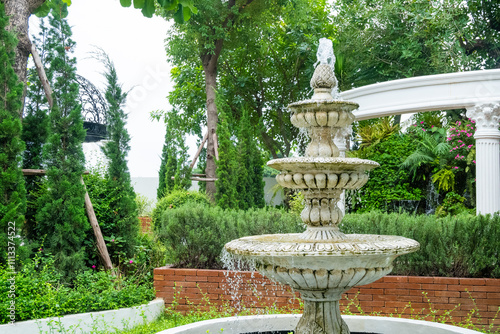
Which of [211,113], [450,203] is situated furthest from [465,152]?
[211,113]

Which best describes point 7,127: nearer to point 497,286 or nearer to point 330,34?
point 497,286

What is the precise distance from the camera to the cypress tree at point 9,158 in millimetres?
6691

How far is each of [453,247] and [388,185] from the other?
25.5 ft

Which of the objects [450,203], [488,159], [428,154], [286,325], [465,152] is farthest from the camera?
[428,154]

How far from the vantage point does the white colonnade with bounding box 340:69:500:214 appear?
8977 mm

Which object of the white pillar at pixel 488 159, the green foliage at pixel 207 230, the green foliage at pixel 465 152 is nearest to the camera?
the green foliage at pixel 207 230

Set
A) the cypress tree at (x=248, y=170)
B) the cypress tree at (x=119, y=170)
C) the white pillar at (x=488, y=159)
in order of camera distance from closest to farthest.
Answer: the cypress tree at (x=119, y=170), the white pillar at (x=488, y=159), the cypress tree at (x=248, y=170)

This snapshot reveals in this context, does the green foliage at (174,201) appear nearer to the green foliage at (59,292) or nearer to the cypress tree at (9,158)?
the green foliage at (59,292)

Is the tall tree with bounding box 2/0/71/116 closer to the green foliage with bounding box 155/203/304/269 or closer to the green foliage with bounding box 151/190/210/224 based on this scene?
the green foliage with bounding box 155/203/304/269

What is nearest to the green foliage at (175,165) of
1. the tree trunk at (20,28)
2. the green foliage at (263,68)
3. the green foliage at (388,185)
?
the green foliage at (263,68)

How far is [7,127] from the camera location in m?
6.88

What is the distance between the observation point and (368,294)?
21.5 ft

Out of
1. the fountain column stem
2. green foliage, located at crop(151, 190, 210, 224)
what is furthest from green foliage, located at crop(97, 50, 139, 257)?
the fountain column stem

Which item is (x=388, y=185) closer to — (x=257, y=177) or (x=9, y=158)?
(x=257, y=177)
